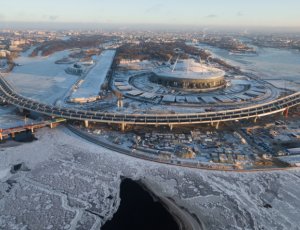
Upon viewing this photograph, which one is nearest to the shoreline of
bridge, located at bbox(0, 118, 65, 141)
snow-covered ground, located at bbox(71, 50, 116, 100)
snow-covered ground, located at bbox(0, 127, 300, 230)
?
snow-covered ground, located at bbox(0, 127, 300, 230)

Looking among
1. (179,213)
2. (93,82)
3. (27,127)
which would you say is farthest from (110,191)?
(93,82)

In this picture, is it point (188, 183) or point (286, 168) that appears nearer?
point (188, 183)

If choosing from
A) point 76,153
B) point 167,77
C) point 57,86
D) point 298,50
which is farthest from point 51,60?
point 298,50

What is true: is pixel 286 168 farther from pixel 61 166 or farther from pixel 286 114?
pixel 61 166

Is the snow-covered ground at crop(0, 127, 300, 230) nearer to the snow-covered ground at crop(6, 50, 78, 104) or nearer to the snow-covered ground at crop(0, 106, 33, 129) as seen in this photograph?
the snow-covered ground at crop(0, 106, 33, 129)

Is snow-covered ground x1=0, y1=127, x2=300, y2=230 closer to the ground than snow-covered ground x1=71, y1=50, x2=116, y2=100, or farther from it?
farther from it

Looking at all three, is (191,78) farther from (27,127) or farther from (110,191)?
(110,191)

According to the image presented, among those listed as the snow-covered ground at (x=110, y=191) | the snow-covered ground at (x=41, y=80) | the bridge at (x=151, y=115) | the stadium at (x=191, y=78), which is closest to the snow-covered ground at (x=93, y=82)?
the snow-covered ground at (x=41, y=80)

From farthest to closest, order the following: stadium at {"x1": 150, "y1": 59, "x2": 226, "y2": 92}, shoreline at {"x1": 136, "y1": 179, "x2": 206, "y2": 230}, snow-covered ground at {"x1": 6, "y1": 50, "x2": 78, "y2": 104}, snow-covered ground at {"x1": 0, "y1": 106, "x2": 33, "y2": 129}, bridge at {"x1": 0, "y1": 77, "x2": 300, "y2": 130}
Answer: stadium at {"x1": 150, "y1": 59, "x2": 226, "y2": 92}
snow-covered ground at {"x1": 6, "y1": 50, "x2": 78, "y2": 104}
snow-covered ground at {"x1": 0, "y1": 106, "x2": 33, "y2": 129}
bridge at {"x1": 0, "y1": 77, "x2": 300, "y2": 130}
shoreline at {"x1": 136, "y1": 179, "x2": 206, "y2": 230}
